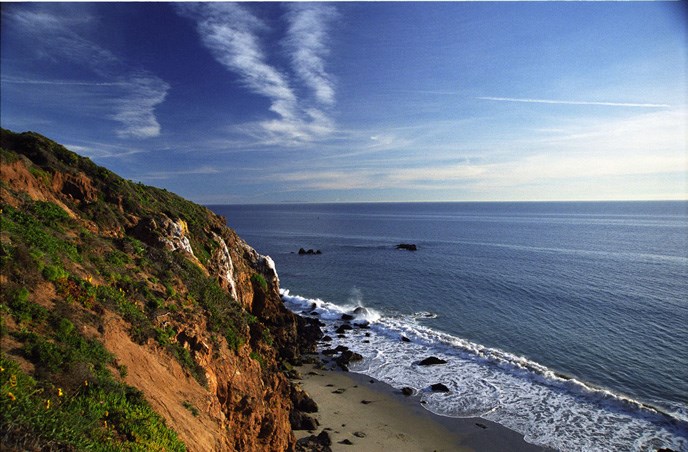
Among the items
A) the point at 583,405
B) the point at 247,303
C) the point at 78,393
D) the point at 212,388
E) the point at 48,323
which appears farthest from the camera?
the point at 247,303

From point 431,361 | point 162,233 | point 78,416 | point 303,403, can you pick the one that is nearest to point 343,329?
point 431,361

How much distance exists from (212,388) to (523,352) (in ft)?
103

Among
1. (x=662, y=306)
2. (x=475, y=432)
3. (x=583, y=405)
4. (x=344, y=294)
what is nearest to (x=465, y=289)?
(x=344, y=294)

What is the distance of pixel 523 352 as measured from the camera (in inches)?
1358

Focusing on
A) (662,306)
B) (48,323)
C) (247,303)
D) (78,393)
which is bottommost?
(662,306)

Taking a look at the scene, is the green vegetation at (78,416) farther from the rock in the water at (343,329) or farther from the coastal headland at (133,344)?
the rock in the water at (343,329)

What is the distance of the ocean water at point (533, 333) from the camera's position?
25250 mm

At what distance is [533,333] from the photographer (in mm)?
38250

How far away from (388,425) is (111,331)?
19.4m

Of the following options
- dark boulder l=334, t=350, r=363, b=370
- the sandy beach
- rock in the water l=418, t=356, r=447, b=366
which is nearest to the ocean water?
rock in the water l=418, t=356, r=447, b=366

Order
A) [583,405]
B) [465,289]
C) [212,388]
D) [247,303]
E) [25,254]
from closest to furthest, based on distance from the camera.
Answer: [25,254] < [212,388] < [583,405] < [247,303] < [465,289]

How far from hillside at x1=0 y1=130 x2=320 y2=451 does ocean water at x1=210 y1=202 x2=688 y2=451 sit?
15.9 metres

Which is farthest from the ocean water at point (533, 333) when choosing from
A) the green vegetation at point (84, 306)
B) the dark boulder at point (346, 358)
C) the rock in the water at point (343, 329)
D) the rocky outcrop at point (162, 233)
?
the rocky outcrop at point (162, 233)

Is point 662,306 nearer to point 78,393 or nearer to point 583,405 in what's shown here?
point 583,405
